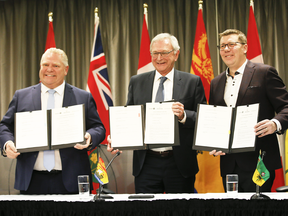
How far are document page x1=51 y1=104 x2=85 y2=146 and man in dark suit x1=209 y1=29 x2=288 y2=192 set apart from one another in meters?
1.13

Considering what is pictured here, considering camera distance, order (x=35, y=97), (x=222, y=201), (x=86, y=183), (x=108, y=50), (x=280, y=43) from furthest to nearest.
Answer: (x=108, y=50) < (x=280, y=43) < (x=35, y=97) < (x=86, y=183) < (x=222, y=201)

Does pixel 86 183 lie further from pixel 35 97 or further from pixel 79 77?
pixel 79 77

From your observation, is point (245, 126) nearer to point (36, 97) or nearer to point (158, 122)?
point (158, 122)

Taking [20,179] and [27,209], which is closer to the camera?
[27,209]

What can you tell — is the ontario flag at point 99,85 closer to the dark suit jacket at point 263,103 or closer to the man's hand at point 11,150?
the man's hand at point 11,150

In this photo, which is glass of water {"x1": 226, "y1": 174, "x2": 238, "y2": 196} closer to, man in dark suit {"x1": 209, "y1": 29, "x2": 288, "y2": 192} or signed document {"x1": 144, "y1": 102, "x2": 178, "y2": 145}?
man in dark suit {"x1": 209, "y1": 29, "x2": 288, "y2": 192}

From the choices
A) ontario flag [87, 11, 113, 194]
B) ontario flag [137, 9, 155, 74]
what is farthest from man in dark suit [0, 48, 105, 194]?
ontario flag [137, 9, 155, 74]

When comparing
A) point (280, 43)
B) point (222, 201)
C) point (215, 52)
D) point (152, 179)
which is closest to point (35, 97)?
point (152, 179)

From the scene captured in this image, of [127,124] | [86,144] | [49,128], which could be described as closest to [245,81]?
[127,124]

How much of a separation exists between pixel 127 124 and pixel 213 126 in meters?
0.71

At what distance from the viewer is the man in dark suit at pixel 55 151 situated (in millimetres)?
2371

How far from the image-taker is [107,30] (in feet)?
16.4

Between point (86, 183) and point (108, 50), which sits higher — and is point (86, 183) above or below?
below

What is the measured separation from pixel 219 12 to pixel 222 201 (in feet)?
12.8
